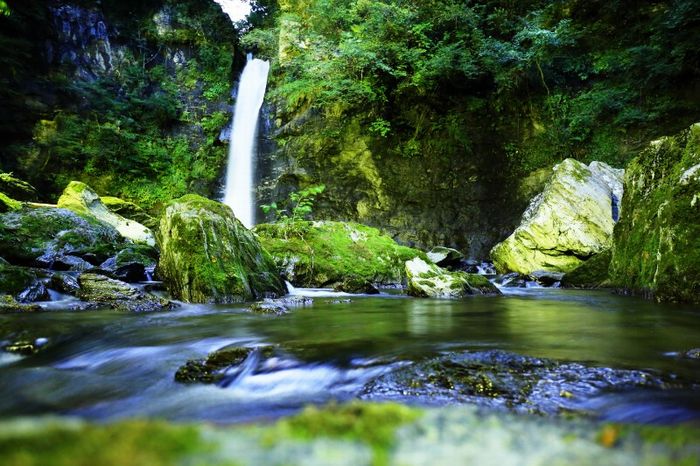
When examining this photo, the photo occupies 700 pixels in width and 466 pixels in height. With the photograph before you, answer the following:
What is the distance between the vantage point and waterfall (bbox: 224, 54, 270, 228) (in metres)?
17.9

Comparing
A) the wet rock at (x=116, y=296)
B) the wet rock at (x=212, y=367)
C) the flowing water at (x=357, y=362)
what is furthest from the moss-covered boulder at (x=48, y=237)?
the wet rock at (x=212, y=367)

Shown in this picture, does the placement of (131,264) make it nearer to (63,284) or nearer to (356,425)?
(63,284)

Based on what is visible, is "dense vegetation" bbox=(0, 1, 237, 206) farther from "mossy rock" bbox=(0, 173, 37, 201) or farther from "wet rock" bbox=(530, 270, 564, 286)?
"wet rock" bbox=(530, 270, 564, 286)

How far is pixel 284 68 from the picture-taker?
766 inches

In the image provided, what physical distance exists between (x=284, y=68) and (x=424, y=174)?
8.12m

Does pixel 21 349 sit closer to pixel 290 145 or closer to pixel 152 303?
pixel 152 303

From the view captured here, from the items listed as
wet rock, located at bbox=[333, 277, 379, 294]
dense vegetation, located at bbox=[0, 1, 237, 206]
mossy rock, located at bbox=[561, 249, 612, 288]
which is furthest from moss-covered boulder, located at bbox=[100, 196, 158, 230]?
mossy rock, located at bbox=[561, 249, 612, 288]

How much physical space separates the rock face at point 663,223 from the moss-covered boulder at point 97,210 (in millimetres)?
10773

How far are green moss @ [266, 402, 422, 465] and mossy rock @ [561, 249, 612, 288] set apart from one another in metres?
9.13

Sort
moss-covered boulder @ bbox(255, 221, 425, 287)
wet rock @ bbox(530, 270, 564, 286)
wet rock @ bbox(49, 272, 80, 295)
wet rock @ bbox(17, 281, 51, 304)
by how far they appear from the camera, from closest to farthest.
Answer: wet rock @ bbox(17, 281, 51, 304)
wet rock @ bbox(49, 272, 80, 295)
moss-covered boulder @ bbox(255, 221, 425, 287)
wet rock @ bbox(530, 270, 564, 286)

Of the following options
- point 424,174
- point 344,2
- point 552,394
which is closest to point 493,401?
point 552,394

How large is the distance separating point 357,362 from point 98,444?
7.80ft

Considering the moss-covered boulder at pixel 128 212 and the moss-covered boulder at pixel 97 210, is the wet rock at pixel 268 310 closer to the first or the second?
the moss-covered boulder at pixel 97 210

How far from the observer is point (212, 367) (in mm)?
2861
